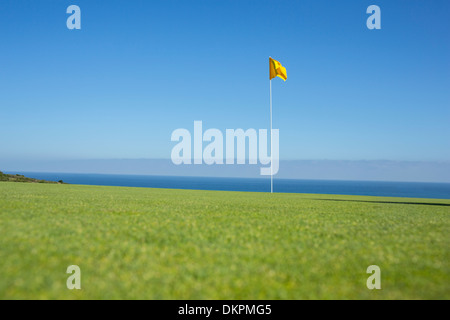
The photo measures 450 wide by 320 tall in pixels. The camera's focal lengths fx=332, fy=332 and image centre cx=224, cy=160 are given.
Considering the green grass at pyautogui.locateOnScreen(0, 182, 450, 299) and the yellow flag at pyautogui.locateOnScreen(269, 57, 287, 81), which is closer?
the green grass at pyautogui.locateOnScreen(0, 182, 450, 299)

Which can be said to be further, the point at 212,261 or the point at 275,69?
the point at 275,69

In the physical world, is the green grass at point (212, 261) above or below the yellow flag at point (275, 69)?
below

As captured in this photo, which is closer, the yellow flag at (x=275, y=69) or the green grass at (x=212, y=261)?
the green grass at (x=212, y=261)

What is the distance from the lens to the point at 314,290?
213 inches

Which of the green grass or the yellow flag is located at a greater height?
the yellow flag

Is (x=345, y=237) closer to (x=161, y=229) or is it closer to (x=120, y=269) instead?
(x=161, y=229)

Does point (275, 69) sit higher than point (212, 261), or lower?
higher
